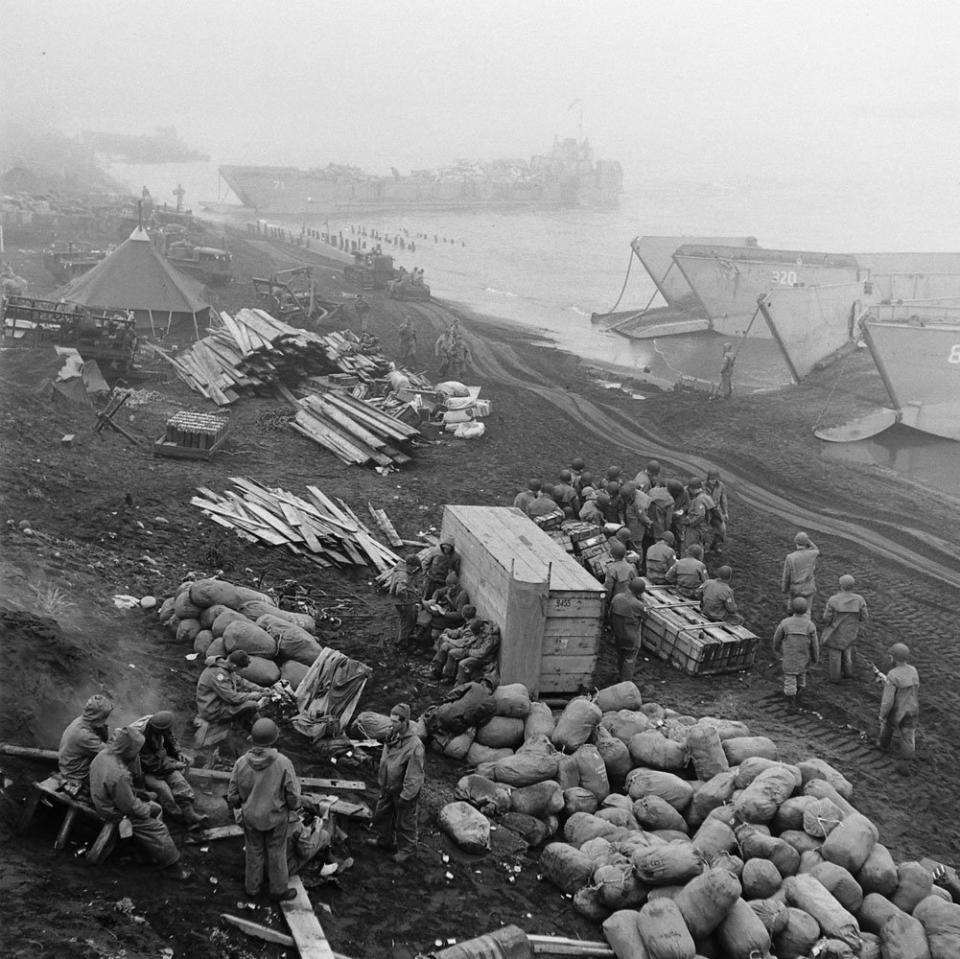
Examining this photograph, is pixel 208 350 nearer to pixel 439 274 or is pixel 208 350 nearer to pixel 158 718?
pixel 158 718

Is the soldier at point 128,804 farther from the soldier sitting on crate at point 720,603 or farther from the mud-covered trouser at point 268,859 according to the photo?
the soldier sitting on crate at point 720,603

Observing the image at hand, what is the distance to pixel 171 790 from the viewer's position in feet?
22.8

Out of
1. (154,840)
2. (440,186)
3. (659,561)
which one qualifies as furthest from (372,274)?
(440,186)

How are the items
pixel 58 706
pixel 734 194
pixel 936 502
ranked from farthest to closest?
pixel 734 194 < pixel 936 502 < pixel 58 706

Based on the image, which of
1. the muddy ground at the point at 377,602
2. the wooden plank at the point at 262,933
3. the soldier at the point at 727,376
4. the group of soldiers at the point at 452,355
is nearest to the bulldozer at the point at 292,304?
the group of soldiers at the point at 452,355

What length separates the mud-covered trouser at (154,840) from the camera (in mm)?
6309

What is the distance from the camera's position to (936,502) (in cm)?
1938

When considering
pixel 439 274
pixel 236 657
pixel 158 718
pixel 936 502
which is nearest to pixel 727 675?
pixel 236 657

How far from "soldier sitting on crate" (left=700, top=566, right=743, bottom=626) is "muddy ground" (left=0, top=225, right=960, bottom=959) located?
0.74 metres

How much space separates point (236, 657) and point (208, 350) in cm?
1610

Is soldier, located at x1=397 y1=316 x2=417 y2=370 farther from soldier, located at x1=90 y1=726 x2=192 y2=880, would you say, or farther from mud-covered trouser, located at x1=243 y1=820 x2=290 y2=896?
mud-covered trouser, located at x1=243 y1=820 x2=290 y2=896

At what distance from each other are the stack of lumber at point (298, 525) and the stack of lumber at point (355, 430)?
3.30 metres

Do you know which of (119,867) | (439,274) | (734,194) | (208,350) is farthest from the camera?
(734,194)

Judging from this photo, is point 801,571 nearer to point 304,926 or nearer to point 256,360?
point 304,926
